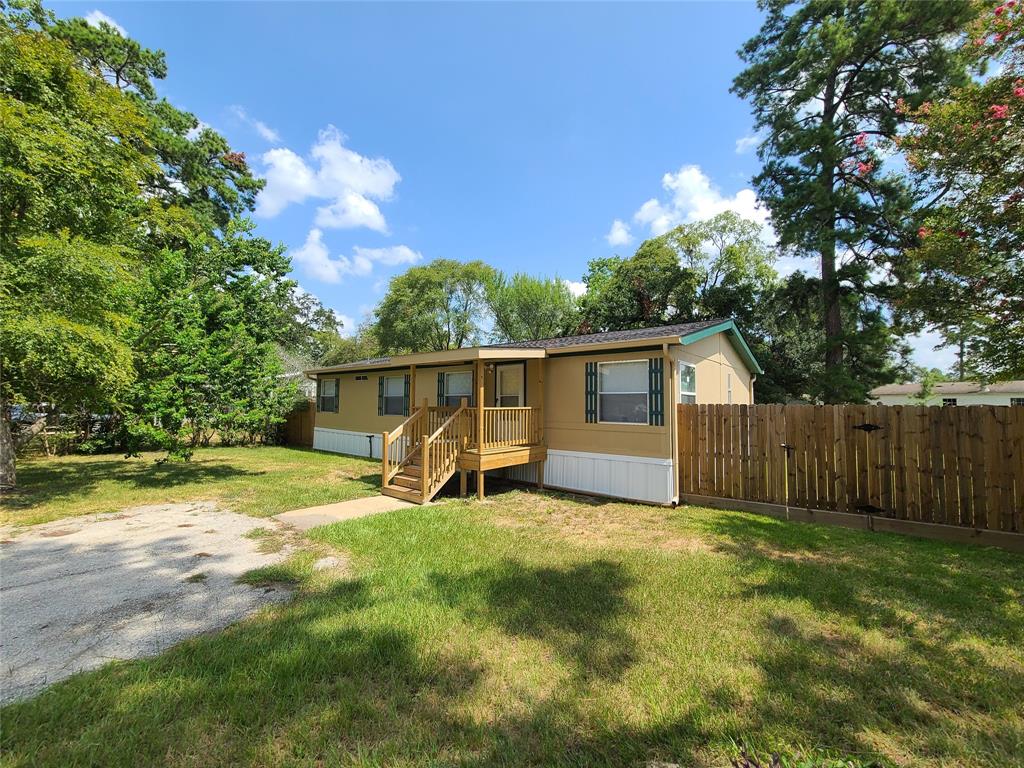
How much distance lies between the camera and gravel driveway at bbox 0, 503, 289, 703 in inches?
115

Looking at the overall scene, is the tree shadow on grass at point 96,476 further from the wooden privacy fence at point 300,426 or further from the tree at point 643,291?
the tree at point 643,291

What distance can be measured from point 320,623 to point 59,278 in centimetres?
720

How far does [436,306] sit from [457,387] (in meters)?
19.7

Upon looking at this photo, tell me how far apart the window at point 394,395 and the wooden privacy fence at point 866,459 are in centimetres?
795

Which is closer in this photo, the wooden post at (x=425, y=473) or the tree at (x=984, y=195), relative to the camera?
the tree at (x=984, y=195)

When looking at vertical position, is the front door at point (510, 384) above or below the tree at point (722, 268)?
below

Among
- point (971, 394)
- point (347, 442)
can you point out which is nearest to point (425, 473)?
point (347, 442)

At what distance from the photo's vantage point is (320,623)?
3.25 meters

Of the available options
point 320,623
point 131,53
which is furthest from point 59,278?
point 131,53

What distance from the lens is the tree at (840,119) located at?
14289mm

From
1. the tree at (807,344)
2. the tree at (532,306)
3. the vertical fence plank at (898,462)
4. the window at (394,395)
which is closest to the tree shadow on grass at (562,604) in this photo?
the vertical fence plank at (898,462)

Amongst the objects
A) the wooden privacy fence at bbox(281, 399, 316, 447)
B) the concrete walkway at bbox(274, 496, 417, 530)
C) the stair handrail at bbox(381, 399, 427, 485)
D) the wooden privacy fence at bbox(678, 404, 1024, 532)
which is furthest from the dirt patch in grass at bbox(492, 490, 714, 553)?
the wooden privacy fence at bbox(281, 399, 316, 447)

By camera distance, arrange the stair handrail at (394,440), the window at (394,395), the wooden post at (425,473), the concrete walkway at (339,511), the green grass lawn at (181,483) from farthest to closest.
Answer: the window at (394,395) → the stair handrail at (394,440) → the wooden post at (425,473) → the green grass lawn at (181,483) → the concrete walkway at (339,511)

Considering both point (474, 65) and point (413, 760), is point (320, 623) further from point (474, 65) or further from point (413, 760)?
point (474, 65)
